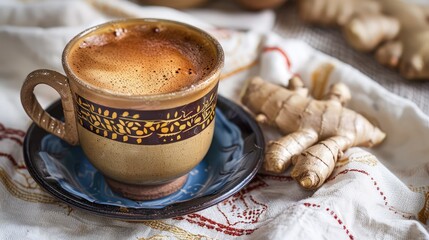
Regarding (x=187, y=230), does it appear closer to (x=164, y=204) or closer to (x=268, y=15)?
(x=164, y=204)

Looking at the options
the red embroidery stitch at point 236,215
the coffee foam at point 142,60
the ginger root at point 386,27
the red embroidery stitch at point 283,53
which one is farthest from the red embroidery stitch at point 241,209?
the ginger root at point 386,27

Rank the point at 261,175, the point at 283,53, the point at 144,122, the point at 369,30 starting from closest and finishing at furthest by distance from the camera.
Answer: the point at 144,122 → the point at 261,175 → the point at 283,53 → the point at 369,30

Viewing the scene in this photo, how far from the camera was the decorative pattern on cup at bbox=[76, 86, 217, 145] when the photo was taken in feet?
1.91

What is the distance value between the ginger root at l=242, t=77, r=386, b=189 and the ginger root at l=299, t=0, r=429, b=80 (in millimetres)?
213

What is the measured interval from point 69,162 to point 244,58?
336 mm

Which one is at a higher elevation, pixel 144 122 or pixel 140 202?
pixel 144 122

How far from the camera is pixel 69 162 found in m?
0.72

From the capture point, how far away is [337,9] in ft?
3.57

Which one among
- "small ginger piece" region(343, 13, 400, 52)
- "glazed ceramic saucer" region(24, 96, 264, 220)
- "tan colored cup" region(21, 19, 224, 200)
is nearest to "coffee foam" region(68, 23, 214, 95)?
"tan colored cup" region(21, 19, 224, 200)

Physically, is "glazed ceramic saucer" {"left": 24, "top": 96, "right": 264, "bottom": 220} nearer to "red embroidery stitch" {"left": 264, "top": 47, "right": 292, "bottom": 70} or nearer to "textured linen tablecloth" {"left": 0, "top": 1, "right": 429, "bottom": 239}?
"textured linen tablecloth" {"left": 0, "top": 1, "right": 429, "bottom": 239}

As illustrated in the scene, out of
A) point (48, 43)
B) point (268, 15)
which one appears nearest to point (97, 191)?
point (48, 43)

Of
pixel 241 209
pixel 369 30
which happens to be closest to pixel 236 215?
→ pixel 241 209

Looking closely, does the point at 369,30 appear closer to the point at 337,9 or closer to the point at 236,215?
the point at 337,9

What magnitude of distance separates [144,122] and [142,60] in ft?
0.32
